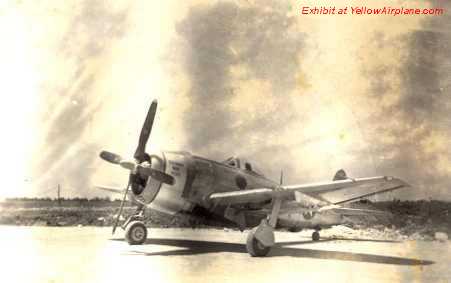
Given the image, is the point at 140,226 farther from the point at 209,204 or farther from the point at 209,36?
the point at 209,36

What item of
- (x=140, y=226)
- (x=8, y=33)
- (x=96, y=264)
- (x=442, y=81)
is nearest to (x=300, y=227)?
(x=140, y=226)

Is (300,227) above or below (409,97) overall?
below

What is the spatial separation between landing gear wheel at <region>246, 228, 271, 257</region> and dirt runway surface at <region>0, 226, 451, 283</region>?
0.19 meters

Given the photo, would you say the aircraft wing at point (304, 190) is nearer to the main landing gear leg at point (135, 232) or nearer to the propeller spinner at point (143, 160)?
the propeller spinner at point (143, 160)

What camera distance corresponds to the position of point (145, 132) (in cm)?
990

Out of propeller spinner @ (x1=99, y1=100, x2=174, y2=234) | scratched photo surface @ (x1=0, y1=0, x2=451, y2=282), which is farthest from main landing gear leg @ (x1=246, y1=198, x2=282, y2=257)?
propeller spinner @ (x1=99, y1=100, x2=174, y2=234)

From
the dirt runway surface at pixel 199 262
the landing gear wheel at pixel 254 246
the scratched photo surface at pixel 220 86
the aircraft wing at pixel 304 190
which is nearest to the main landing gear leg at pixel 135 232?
the dirt runway surface at pixel 199 262

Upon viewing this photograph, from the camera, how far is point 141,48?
10812 millimetres

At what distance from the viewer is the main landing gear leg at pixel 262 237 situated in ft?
33.9

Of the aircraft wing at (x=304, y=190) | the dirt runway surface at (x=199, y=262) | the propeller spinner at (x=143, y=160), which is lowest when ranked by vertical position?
the dirt runway surface at (x=199, y=262)

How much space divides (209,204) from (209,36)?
4205mm

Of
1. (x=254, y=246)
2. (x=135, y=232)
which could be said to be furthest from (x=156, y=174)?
(x=254, y=246)

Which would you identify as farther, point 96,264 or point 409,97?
point 409,97

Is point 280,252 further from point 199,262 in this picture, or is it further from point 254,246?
point 199,262
